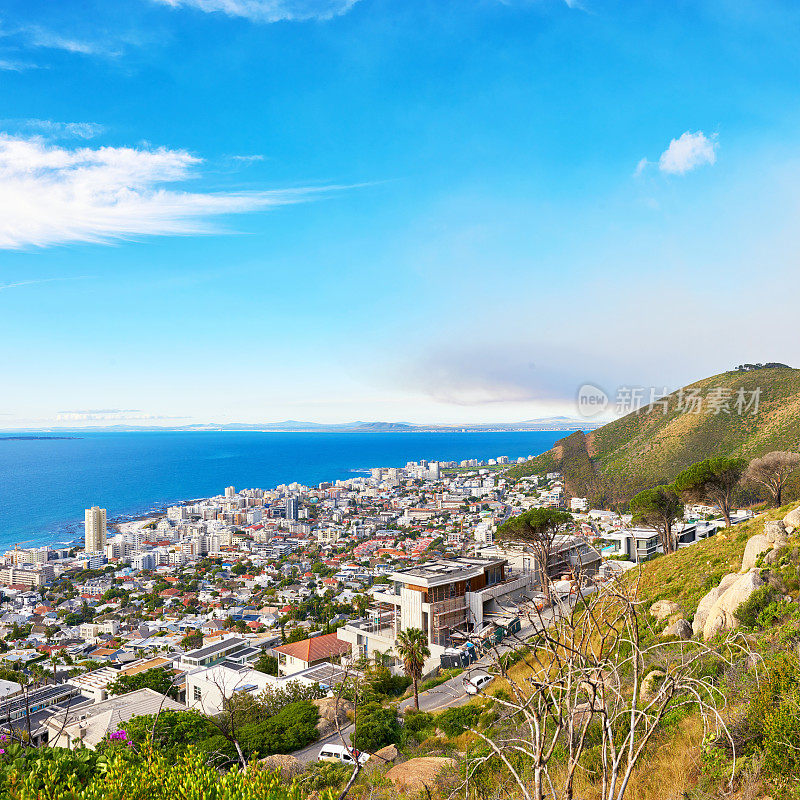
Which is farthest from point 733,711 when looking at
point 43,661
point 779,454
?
point 43,661

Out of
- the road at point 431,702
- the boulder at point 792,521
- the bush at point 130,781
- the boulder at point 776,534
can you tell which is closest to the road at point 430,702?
the road at point 431,702

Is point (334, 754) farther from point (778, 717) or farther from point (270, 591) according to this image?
point (270, 591)

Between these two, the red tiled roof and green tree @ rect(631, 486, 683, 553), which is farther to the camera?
green tree @ rect(631, 486, 683, 553)

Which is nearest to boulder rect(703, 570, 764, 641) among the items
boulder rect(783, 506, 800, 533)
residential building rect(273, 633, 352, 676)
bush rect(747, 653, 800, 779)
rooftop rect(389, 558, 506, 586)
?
boulder rect(783, 506, 800, 533)

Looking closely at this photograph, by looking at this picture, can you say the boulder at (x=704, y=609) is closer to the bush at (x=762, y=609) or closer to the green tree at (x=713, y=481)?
the bush at (x=762, y=609)

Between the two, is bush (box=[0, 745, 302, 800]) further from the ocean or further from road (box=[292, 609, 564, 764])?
the ocean

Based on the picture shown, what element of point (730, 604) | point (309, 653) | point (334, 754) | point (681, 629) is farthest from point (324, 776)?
point (309, 653)

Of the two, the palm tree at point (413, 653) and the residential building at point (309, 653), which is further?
the residential building at point (309, 653)
